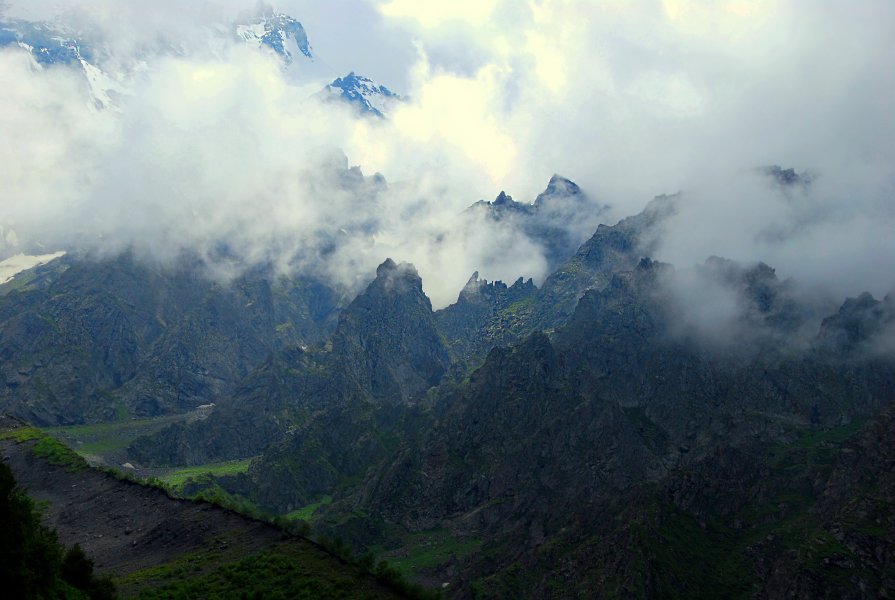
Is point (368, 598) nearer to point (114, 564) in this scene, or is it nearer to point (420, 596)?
point (420, 596)

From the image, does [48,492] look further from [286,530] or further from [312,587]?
[312,587]

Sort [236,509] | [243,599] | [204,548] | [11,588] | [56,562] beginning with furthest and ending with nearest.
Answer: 1. [236,509]
2. [204,548]
3. [243,599]
4. [56,562]
5. [11,588]

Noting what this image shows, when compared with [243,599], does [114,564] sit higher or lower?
higher

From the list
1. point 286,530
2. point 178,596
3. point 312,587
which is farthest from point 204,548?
point 312,587

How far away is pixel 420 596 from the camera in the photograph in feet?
355

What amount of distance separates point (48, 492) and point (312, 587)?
127 metres

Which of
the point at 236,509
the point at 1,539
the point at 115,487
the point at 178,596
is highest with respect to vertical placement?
the point at 115,487

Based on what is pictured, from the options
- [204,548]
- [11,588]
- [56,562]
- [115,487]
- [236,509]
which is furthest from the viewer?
[115,487]

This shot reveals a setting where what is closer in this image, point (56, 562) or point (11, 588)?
point (11, 588)

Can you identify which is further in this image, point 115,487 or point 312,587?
point 115,487

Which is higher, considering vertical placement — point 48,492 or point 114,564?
point 48,492

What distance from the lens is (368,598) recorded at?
102312 mm

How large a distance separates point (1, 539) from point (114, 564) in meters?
69.7

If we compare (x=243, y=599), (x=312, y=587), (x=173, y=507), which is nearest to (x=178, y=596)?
(x=243, y=599)
